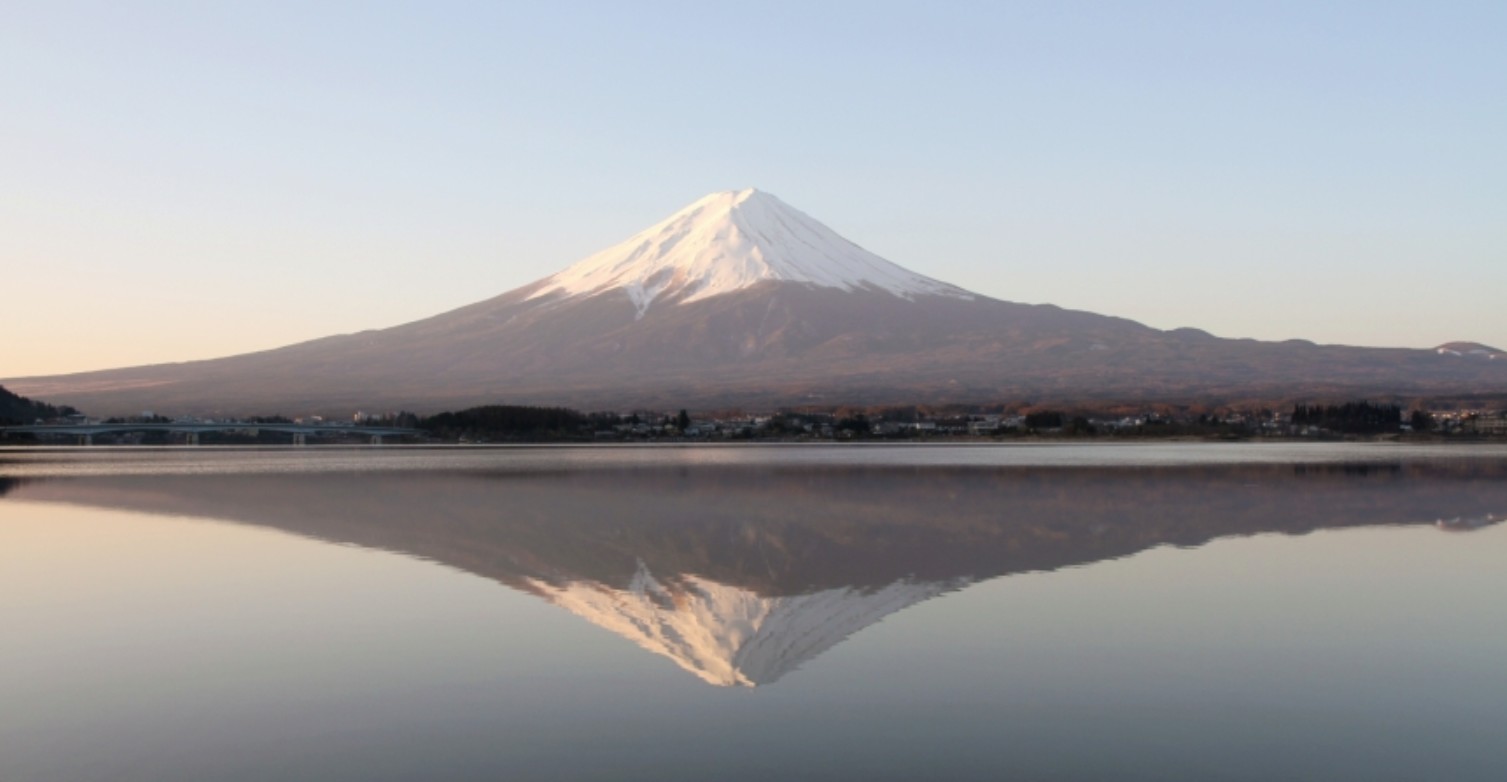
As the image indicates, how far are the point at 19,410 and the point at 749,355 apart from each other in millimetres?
60723

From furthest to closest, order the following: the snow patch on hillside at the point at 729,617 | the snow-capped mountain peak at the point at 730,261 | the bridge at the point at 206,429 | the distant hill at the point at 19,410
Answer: the snow-capped mountain peak at the point at 730,261 < the distant hill at the point at 19,410 < the bridge at the point at 206,429 < the snow patch on hillside at the point at 729,617

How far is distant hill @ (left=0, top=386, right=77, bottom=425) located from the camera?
82.2 meters

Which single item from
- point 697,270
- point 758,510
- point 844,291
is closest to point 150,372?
point 697,270

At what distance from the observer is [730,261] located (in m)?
147

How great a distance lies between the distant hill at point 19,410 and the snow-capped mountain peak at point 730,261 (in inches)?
2248

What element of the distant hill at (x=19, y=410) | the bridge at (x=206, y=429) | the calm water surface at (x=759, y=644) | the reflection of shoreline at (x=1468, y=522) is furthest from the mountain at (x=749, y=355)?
the calm water surface at (x=759, y=644)

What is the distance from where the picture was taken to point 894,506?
21672mm

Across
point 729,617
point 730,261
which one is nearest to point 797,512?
point 729,617

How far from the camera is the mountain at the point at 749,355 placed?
348ft

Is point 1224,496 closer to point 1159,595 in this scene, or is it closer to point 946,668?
point 1159,595

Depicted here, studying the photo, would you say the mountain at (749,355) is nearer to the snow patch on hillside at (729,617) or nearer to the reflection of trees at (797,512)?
the reflection of trees at (797,512)

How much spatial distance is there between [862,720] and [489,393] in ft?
328

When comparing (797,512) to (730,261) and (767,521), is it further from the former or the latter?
(730,261)

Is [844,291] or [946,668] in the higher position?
[844,291]
